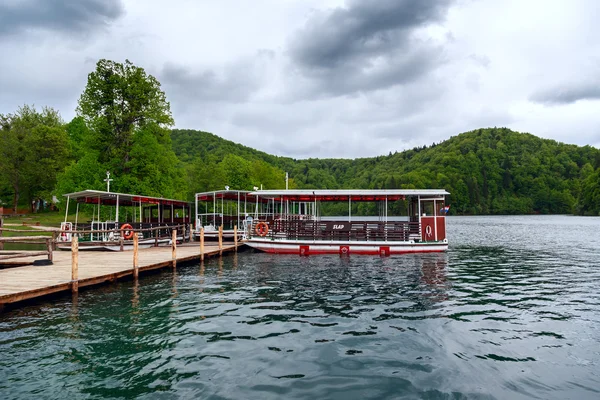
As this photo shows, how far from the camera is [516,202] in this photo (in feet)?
456

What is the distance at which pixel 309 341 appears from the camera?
26.4 ft

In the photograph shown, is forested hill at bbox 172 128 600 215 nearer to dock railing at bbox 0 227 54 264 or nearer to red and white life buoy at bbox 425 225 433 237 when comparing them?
red and white life buoy at bbox 425 225 433 237

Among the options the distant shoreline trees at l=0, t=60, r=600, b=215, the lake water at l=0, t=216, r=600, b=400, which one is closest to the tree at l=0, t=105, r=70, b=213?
the distant shoreline trees at l=0, t=60, r=600, b=215

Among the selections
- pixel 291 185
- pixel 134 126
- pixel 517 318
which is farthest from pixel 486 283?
pixel 291 185

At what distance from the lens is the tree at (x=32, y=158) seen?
5006 cm

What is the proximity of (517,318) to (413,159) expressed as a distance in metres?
153

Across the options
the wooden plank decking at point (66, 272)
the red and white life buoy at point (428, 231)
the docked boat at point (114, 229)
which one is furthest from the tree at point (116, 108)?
the red and white life buoy at point (428, 231)

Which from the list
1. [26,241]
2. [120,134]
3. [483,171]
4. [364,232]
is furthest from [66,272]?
[483,171]

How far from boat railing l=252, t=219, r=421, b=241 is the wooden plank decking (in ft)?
20.4

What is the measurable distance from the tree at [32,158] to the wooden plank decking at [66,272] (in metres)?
37.9

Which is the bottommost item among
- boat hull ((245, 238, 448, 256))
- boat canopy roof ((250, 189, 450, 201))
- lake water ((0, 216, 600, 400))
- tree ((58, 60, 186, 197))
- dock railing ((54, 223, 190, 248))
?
lake water ((0, 216, 600, 400))

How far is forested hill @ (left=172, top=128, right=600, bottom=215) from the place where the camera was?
113 meters

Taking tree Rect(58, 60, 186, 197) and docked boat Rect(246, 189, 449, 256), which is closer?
docked boat Rect(246, 189, 449, 256)

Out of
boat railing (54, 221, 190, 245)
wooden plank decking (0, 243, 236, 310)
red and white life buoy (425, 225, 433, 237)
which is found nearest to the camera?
wooden plank decking (0, 243, 236, 310)
